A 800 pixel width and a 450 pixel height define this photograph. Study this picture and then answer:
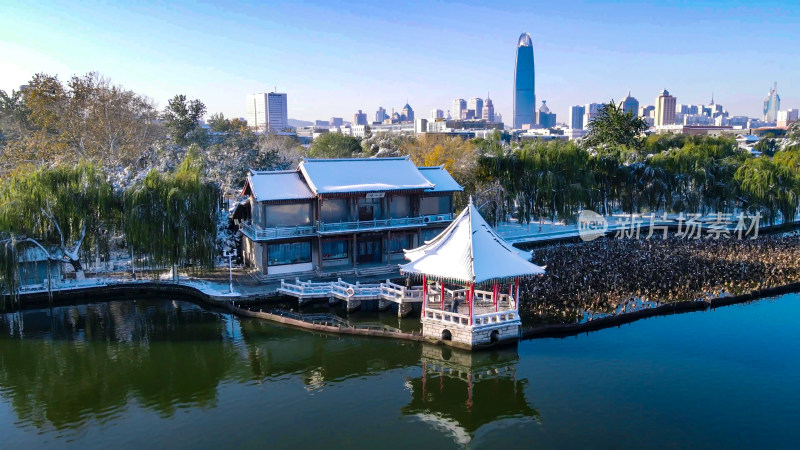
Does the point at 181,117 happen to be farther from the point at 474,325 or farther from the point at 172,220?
the point at 474,325

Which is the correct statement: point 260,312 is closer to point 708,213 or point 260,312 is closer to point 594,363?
point 594,363

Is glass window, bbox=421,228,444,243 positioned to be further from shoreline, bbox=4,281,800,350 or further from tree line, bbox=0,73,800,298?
shoreline, bbox=4,281,800,350

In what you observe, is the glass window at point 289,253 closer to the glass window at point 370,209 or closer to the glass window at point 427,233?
the glass window at point 370,209

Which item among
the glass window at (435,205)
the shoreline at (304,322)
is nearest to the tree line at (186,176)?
the shoreline at (304,322)

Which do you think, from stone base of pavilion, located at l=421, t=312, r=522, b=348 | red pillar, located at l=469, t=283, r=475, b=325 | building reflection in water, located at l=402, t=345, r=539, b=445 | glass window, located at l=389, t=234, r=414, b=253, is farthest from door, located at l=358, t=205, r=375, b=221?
red pillar, located at l=469, t=283, r=475, b=325

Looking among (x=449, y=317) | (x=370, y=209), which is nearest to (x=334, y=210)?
(x=370, y=209)

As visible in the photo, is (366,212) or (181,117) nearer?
(366,212)

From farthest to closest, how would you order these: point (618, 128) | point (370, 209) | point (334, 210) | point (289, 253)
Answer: point (618, 128) < point (370, 209) < point (334, 210) < point (289, 253)

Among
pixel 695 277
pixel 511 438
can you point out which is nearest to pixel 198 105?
pixel 695 277
